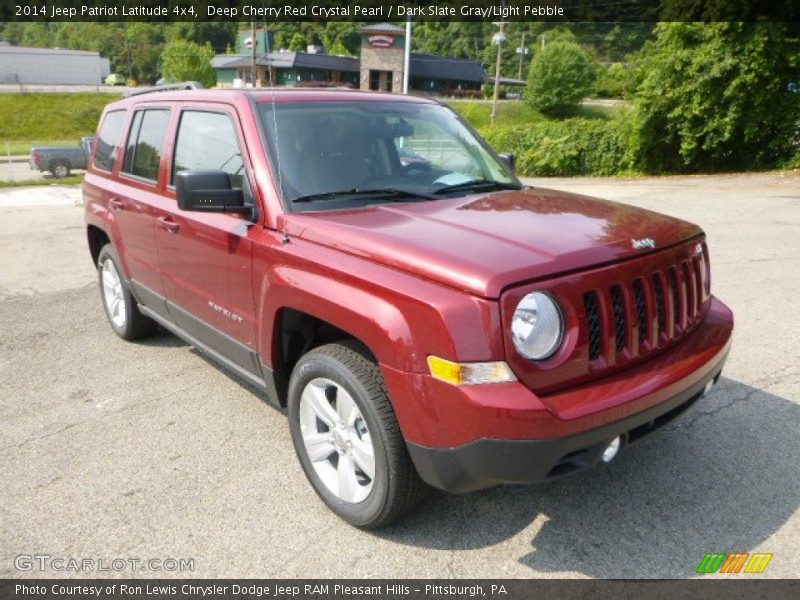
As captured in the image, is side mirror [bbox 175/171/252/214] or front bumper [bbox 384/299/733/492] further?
side mirror [bbox 175/171/252/214]

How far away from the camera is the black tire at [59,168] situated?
26.6 meters

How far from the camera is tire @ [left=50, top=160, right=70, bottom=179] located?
2665cm

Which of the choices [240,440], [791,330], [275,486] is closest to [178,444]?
[240,440]

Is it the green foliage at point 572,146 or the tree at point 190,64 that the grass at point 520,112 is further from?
the green foliage at point 572,146

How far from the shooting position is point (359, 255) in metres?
2.70

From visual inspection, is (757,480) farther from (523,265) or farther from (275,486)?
(275,486)

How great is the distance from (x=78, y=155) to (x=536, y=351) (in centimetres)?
2924

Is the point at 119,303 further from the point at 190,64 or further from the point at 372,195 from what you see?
the point at 190,64

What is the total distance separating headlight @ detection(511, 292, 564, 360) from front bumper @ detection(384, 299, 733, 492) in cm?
16

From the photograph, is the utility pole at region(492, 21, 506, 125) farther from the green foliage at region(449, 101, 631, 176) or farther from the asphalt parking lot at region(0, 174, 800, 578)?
the asphalt parking lot at region(0, 174, 800, 578)

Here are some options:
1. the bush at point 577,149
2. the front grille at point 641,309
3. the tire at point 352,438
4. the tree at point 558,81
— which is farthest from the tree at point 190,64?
the front grille at point 641,309

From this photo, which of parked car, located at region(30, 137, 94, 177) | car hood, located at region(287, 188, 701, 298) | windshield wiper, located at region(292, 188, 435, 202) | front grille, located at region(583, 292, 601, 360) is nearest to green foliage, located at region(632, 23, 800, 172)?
car hood, located at region(287, 188, 701, 298)

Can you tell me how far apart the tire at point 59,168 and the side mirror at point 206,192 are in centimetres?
2730

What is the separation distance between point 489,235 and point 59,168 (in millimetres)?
28567
